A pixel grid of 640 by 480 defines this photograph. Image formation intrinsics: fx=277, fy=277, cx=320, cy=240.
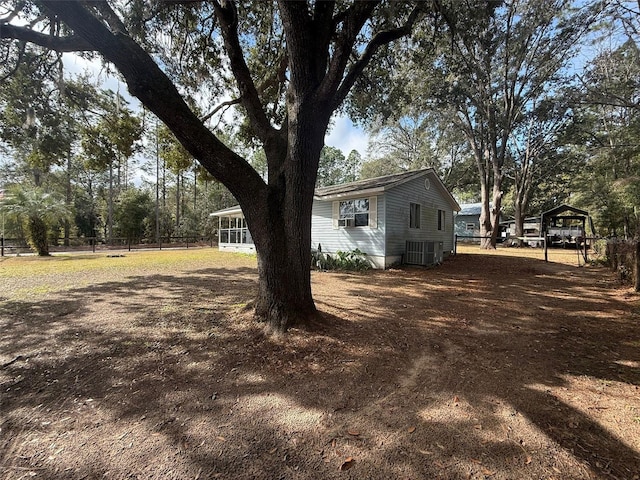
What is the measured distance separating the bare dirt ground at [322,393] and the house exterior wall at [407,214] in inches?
229

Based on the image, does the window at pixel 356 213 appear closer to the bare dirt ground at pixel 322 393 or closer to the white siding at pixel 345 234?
the white siding at pixel 345 234

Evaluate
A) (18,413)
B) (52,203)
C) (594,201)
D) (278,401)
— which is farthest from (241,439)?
(594,201)

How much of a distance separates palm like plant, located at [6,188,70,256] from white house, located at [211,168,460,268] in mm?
13941

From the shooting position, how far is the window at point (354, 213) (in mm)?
11367

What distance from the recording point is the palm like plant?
13.9 m

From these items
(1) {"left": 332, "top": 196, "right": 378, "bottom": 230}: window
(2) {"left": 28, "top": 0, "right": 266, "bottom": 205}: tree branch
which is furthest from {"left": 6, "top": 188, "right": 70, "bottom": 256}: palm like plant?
(2) {"left": 28, "top": 0, "right": 266, "bottom": 205}: tree branch

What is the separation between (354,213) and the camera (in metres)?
11.7

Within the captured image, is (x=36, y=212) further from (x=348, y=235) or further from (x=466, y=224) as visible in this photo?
(x=466, y=224)

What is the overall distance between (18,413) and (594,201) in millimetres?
28941

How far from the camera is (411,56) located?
7.60 metres

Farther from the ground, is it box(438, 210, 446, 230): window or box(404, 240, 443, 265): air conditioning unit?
box(438, 210, 446, 230): window

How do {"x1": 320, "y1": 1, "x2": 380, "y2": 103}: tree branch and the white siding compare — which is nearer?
{"x1": 320, "y1": 1, "x2": 380, "y2": 103}: tree branch

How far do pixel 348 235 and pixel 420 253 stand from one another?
119 inches

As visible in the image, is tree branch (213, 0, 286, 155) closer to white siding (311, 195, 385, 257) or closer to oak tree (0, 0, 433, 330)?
oak tree (0, 0, 433, 330)
